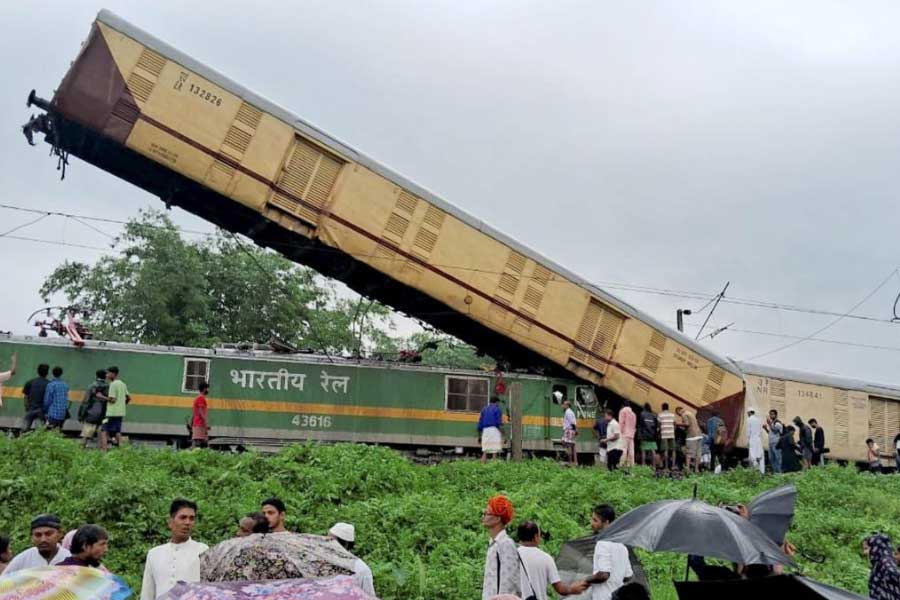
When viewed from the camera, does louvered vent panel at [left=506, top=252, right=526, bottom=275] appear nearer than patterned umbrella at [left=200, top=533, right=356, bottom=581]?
No

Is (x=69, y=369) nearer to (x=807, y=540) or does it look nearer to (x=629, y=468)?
(x=629, y=468)

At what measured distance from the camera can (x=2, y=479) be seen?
36.5 feet

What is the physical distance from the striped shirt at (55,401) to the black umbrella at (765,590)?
12530mm

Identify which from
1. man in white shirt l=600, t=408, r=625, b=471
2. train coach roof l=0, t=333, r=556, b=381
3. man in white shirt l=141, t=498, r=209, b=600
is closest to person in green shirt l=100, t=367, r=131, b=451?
train coach roof l=0, t=333, r=556, b=381

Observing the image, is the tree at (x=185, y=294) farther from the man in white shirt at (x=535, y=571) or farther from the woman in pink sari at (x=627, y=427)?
the man in white shirt at (x=535, y=571)

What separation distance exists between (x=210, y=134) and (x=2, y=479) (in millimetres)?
7402

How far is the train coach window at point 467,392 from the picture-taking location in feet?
65.2

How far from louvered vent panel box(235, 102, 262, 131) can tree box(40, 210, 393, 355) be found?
12946 mm

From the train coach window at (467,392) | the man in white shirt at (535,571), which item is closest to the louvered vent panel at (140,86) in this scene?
the train coach window at (467,392)

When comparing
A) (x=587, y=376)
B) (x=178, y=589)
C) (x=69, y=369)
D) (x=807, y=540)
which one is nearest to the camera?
(x=178, y=589)

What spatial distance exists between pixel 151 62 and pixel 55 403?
6.08 meters

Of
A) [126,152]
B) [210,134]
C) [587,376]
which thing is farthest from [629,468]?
[126,152]

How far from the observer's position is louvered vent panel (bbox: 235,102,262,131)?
654 inches

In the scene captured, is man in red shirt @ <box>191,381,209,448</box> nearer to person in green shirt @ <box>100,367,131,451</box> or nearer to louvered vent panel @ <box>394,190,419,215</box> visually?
person in green shirt @ <box>100,367,131,451</box>
